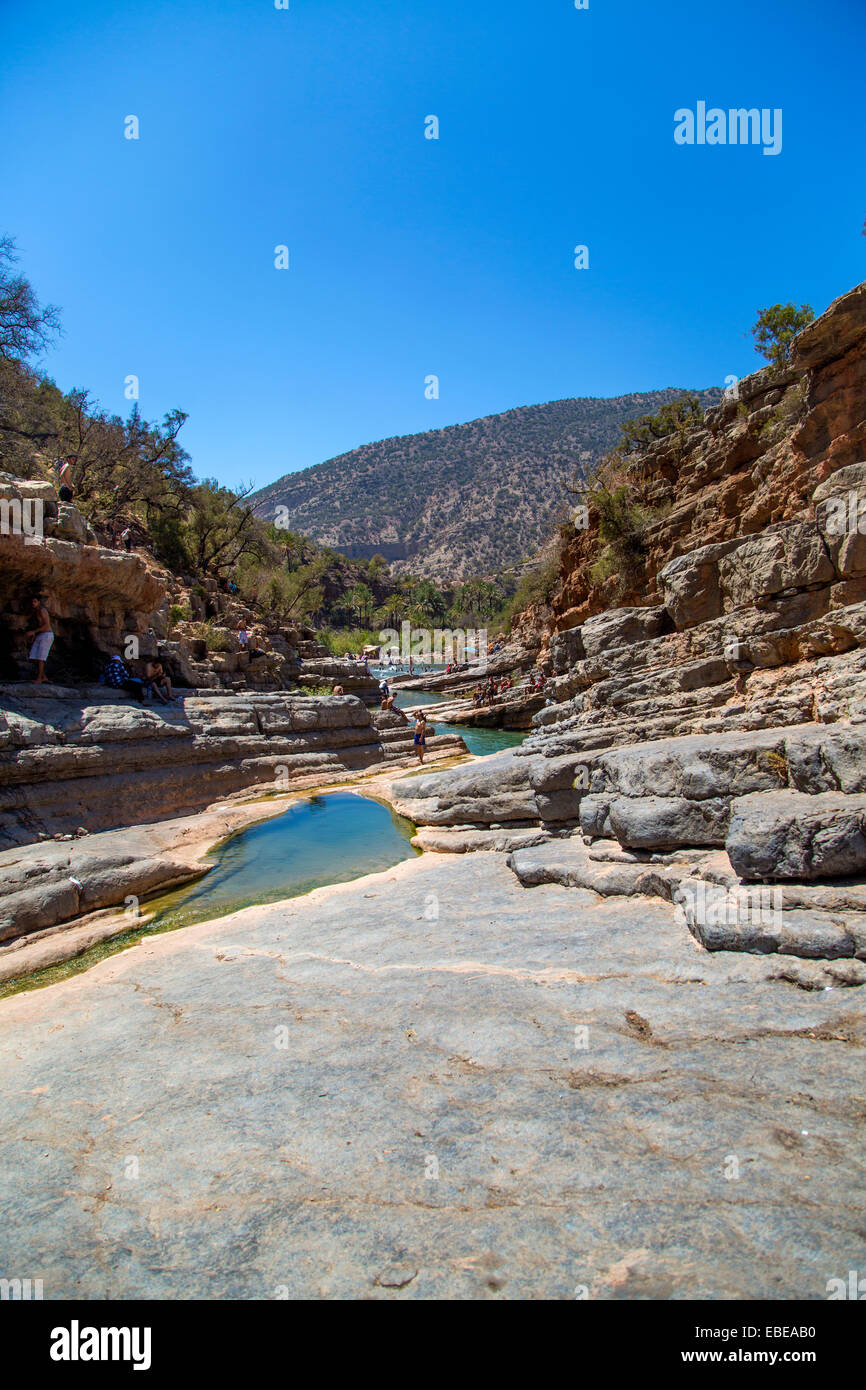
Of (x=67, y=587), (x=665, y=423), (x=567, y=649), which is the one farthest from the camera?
(x=665, y=423)

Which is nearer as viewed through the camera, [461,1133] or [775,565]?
[461,1133]

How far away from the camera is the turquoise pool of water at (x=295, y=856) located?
9125 millimetres

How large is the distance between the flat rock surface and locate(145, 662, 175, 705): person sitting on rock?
10287mm

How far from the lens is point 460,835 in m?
10.7

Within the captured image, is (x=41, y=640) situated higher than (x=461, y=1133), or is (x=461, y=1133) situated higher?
(x=41, y=640)

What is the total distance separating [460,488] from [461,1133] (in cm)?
13072

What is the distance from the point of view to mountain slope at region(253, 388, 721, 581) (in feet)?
368

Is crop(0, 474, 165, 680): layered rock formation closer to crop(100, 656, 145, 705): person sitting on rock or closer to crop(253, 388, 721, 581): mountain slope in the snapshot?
crop(100, 656, 145, 705): person sitting on rock

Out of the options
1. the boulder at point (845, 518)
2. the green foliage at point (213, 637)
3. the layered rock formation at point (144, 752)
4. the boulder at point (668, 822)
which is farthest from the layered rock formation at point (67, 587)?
the boulder at point (845, 518)

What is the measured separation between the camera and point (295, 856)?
438 inches

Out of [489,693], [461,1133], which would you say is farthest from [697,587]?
[489,693]

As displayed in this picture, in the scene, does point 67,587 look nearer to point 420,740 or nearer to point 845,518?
point 420,740
